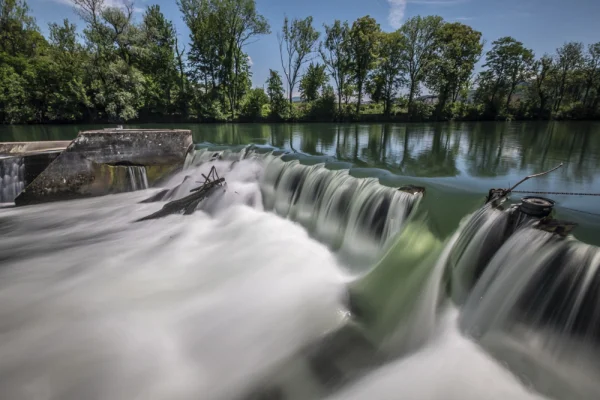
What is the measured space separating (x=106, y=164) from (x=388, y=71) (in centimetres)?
4293

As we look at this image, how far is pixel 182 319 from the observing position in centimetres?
441

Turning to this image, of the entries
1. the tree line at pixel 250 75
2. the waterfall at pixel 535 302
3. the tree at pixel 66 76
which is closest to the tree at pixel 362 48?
the tree line at pixel 250 75

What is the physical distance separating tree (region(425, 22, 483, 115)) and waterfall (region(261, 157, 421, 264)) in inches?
1556

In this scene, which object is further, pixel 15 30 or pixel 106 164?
pixel 15 30

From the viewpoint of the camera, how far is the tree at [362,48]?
39094 millimetres

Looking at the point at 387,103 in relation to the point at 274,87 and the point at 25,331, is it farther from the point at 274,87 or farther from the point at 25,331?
the point at 25,331

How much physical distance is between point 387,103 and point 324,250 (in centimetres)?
4342

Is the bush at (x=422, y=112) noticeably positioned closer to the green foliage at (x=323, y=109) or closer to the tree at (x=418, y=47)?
the tree at (x=418, y=47)

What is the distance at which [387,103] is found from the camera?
44.5 meters

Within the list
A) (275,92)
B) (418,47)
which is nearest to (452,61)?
(418,47)

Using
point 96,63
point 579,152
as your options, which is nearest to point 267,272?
point 579,152

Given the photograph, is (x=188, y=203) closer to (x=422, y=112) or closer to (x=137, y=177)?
(x=137, y=177)

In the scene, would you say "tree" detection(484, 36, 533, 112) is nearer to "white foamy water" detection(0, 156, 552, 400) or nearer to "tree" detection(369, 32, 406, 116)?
"tree" detection(369, 32, 406, 116)

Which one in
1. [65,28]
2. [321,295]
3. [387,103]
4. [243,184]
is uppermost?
[65,28]
